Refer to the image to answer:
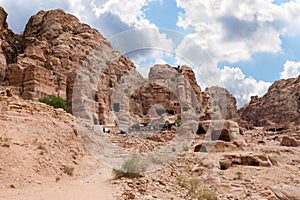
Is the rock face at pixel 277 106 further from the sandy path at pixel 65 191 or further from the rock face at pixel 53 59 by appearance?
the sandy path at pixel 65 191

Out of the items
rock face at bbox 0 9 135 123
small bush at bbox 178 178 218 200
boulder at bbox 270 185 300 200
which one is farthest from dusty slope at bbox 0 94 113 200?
rock face at bbox 0 9 135 123

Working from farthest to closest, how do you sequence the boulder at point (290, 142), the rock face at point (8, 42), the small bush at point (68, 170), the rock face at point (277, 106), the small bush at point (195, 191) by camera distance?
1. the rock face at point (277, 106)
2. the rock face at point (8, 42)
3. the boulder at point (290, 142)
4. the small bush at point (68, 170)
5. the small bush at point (195, 191)

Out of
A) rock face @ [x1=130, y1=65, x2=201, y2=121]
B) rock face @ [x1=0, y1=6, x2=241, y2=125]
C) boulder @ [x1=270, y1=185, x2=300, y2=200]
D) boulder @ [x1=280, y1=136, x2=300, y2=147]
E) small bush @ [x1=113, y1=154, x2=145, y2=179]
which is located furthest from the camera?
rock face @ [x1=130, y1=65, x2=201, y2=121]

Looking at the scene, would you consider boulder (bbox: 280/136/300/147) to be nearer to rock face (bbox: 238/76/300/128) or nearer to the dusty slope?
the dusty slope

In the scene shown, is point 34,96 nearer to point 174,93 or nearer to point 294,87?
point 174,93

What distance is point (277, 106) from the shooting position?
81188mm

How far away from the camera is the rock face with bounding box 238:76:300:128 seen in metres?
74.6

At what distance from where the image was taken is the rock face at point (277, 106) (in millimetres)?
74556

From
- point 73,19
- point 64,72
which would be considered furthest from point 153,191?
point 73,19

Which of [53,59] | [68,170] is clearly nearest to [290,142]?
[68,170]

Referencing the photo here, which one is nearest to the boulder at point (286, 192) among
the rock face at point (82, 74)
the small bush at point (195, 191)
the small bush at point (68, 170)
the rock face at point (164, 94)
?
the small bush at point (195, 191)

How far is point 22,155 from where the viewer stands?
1023 cm

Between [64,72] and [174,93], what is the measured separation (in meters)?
24.6

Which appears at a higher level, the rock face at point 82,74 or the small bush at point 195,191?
the rock face at point 82,74
